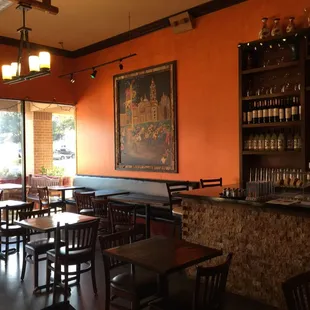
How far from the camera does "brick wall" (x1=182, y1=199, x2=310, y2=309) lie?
339cm

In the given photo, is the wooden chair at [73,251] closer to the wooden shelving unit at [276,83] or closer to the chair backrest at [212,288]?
the chair backrest at [212,288]

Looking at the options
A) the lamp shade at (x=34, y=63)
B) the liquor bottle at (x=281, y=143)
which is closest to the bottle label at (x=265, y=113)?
the liquor bottle at (x=281, y=143)

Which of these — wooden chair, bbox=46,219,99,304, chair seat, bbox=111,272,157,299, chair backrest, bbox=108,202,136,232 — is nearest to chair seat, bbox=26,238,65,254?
wooden chair, bbox=46,219,99,304

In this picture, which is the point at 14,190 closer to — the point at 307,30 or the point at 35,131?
the point at 35,131

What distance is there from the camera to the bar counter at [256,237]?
3.38 m

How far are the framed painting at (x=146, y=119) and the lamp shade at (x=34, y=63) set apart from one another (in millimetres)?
2443

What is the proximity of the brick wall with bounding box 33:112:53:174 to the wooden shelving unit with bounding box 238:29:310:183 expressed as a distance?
509 centimetres

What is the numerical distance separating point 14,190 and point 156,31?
454 centimetres

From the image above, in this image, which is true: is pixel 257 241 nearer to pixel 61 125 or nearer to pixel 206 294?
pixel 206 294

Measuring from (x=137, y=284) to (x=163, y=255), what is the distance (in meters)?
0.35

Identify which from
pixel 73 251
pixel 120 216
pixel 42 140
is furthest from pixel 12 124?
pixel 73 251

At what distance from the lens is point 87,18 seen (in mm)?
6523

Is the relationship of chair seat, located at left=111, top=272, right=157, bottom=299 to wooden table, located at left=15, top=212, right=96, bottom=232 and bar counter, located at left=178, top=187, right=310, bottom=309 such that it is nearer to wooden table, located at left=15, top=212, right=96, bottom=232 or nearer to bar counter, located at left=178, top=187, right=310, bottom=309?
bar counter, located at left=178, top=187, right=310, bottom=309

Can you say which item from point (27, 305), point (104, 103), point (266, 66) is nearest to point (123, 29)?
point (104, 103)
